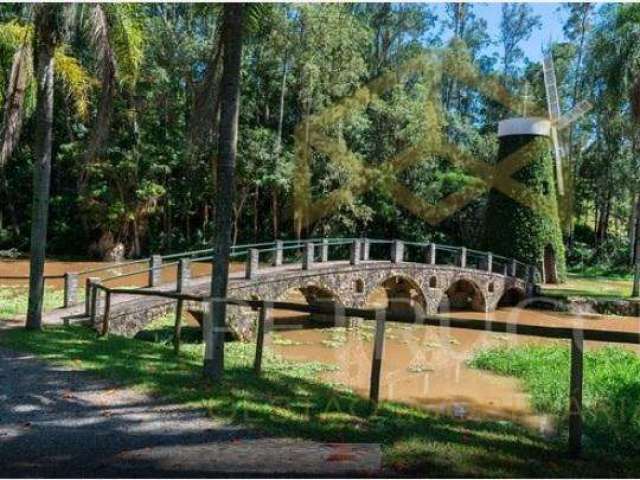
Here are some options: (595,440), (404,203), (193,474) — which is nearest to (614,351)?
(595,440)

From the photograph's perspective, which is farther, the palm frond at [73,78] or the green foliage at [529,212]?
the green foliage at [529,212]

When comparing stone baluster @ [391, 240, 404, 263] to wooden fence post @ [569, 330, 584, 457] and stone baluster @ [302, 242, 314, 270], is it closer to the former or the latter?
stone baluster @ [302, 242, 314, 270]

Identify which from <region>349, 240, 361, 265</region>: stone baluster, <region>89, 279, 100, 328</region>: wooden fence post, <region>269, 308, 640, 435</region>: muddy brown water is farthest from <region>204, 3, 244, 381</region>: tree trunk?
<region>349, 240, 361, 265</region>: stone baluster

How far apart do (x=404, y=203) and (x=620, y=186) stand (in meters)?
13.7

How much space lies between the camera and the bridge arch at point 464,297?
2549 centimetres

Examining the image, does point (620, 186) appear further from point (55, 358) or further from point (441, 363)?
point (55, 358)

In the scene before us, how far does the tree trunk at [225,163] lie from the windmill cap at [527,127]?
24.7 m

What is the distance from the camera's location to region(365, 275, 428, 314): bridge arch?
75.7ft

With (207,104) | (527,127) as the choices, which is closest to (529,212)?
(527,127)

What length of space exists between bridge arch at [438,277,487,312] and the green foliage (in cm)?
384

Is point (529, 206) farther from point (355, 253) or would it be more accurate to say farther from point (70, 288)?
point (70, 288)

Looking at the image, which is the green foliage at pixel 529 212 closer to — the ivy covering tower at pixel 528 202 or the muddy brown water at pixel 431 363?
the ivy covering tower at pixel 528 202

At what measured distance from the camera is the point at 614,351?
47.9 feet

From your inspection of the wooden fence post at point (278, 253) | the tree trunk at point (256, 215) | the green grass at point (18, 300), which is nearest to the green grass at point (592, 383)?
the wooden fence post at point (278, 253)
